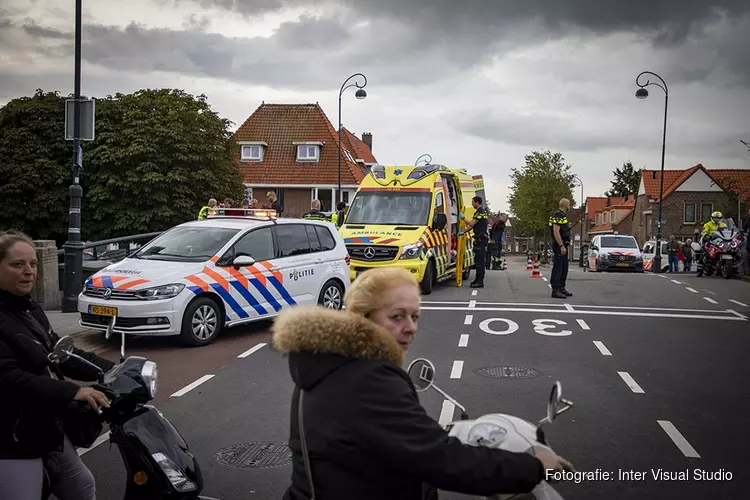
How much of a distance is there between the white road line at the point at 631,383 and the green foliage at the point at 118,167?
29978 millimetres

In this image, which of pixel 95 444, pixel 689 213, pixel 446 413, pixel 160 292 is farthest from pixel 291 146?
pixel 95 444

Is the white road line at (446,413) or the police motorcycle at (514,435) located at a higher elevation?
the police motorcycle at (514,435)

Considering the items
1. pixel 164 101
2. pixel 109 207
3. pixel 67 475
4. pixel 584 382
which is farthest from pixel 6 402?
pixel 164 101

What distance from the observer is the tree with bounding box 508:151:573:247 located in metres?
68.7

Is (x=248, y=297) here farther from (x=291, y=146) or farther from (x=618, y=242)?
(x=291, y=146)

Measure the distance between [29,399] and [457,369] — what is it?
609cm

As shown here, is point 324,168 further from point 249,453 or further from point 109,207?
point 249,453

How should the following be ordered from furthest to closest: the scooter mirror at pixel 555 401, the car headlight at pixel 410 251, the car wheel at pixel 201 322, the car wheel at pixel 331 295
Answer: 1. the car headlight at pixel 410 251
2. the car wheel at pixel 331 295
3. the car wheel at pixel 201 322
4. the scooter mirror at pixel 555 401

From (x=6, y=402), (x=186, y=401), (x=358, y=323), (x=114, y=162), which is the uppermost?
(x=114, y=162)

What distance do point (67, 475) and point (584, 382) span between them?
5.90m

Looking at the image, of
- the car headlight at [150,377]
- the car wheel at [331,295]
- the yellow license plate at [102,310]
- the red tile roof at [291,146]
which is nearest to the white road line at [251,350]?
the yellow license plate at [102,310]

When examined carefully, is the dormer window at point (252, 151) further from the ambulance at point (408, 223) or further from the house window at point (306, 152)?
the ambulance at point (408, 223)

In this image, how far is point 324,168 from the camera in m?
49.9

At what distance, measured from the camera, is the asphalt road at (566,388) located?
509cm
